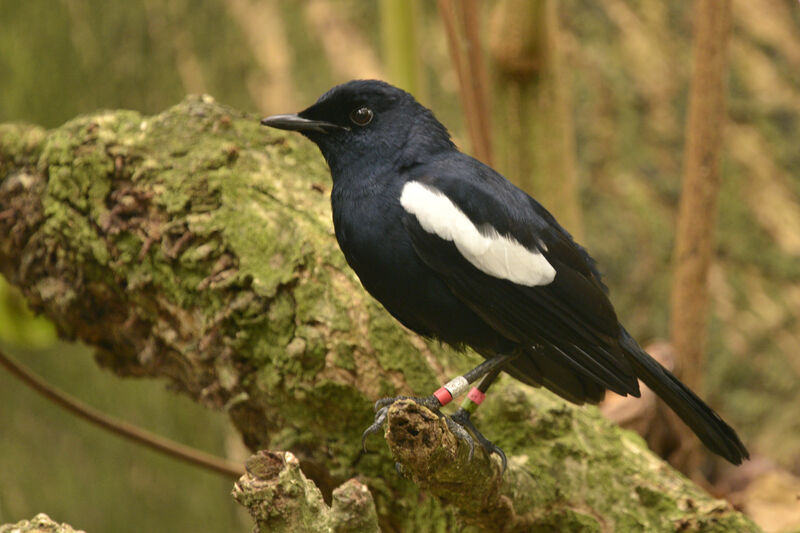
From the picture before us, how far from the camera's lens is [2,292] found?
354 centimetres

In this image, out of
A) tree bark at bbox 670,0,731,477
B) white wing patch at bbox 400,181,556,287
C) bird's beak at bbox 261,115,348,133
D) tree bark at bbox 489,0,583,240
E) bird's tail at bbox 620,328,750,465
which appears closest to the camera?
white wing patch at bbox 400,181,556,287

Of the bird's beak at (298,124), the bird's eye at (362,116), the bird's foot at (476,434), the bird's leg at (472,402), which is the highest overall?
the bird's eye at (362,116)

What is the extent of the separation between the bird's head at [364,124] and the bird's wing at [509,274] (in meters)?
0.18

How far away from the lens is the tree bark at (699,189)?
3295 millimetres

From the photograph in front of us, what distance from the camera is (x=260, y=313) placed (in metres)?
2.73

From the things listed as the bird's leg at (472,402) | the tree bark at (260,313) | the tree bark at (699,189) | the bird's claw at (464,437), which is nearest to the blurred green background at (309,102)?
the tree bark at (699,189)

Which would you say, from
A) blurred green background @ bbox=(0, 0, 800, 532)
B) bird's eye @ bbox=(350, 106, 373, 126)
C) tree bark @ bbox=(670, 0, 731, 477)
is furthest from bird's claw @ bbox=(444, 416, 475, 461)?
blurred green background @ bbox=(0, 0, 800, 532)

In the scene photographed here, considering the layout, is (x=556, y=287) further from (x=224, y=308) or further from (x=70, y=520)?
(x=70, y=520)

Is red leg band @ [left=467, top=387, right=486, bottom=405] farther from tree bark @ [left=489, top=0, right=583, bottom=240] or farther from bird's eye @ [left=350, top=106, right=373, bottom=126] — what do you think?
tree bark @ [left=489, top=0, right=583, bottom=240]

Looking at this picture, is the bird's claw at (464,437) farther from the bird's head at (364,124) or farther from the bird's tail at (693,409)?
the bird's head at (364,124)

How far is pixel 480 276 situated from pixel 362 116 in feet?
2.01

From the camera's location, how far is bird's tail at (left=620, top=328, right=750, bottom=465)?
246 cm

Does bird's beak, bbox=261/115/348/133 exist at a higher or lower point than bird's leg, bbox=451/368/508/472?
higher

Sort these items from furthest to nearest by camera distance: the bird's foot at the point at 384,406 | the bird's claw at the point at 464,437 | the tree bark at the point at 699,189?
the tree bark at the point at 699,189 → the bird's foot at the point at 384,406 → the bird's claw at the point at 464,437
